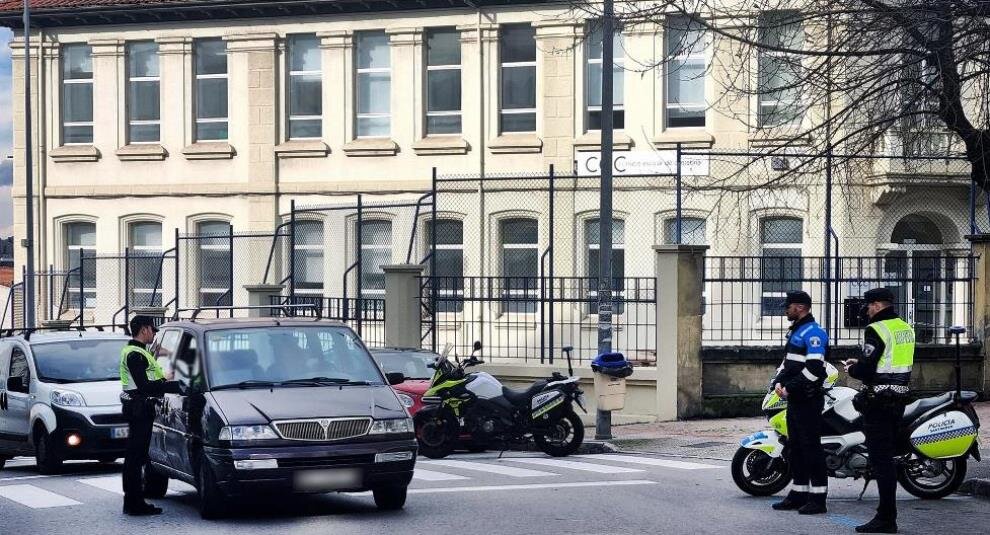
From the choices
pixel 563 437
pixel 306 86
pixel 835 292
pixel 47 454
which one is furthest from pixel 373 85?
pixel 47 454

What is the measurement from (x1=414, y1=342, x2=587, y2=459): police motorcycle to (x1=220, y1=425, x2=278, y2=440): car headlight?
668cm

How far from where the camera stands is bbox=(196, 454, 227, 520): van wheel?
11922 mm

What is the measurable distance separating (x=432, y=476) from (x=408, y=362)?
15.2 feet

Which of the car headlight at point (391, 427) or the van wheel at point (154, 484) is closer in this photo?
the car headlight at point (391, 427)

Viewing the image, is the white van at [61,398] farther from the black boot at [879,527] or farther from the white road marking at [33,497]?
the black boot at [879,527]

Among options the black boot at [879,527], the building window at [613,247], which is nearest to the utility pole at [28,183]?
the building window at [613,247]

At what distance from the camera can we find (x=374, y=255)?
102 feet

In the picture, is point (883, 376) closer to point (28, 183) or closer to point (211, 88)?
point (211, 88)

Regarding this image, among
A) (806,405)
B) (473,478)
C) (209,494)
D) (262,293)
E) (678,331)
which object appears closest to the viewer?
(209,494)

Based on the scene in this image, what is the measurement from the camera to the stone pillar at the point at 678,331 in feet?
71.3

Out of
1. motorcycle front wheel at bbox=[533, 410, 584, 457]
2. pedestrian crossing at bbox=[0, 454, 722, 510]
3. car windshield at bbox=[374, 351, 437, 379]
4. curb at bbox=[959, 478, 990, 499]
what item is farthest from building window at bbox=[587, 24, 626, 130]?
curb at bbox=[959, 478, 990, 499]

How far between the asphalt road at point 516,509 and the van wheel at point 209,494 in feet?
0.31

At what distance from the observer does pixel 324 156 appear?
34.5 metres

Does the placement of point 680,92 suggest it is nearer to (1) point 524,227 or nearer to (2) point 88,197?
(1) point 524,227
